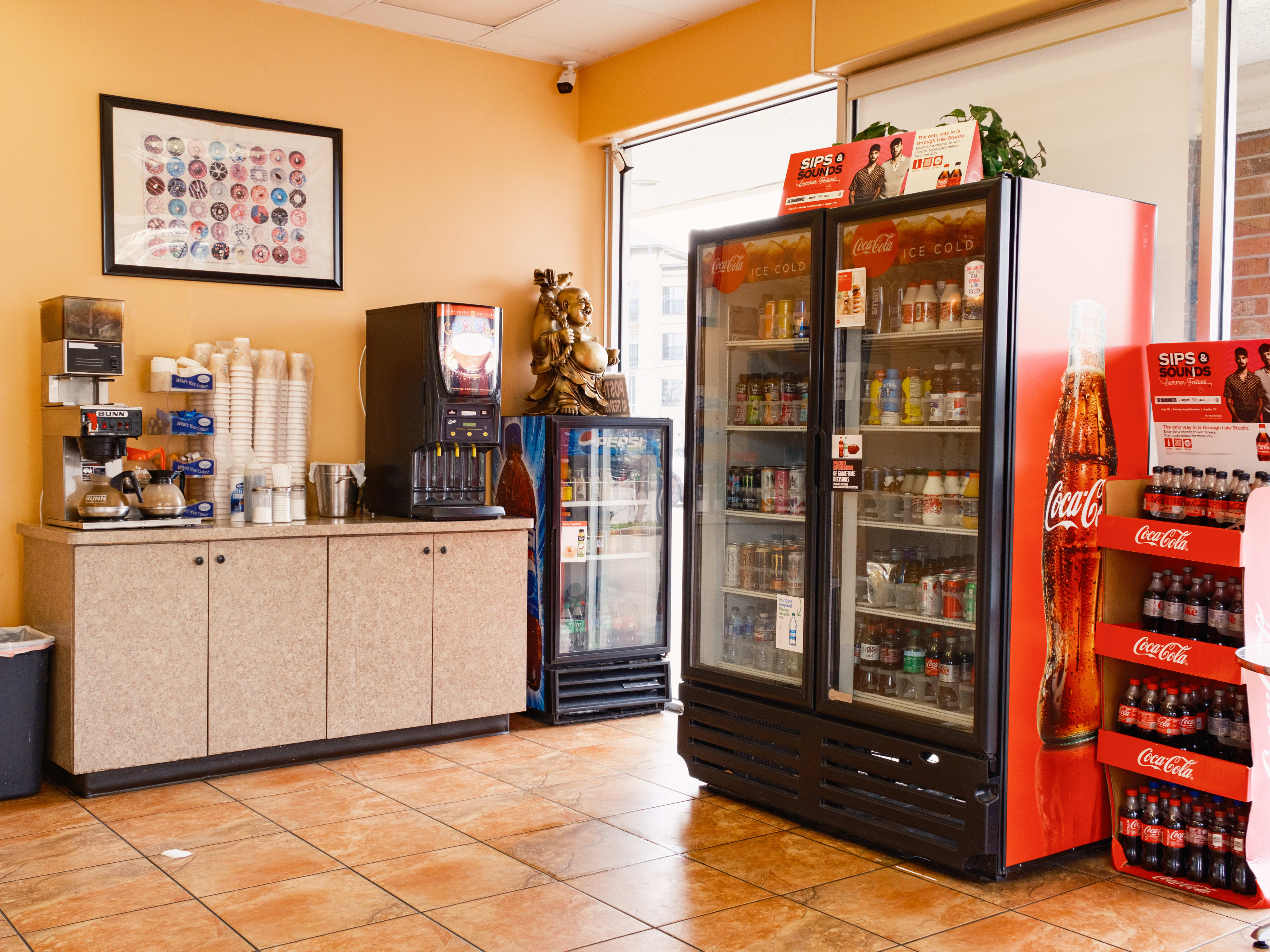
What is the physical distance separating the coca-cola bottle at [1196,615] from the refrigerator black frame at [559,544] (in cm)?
271

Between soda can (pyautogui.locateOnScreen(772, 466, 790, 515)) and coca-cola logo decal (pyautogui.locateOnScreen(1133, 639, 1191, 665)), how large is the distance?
132 centimetres

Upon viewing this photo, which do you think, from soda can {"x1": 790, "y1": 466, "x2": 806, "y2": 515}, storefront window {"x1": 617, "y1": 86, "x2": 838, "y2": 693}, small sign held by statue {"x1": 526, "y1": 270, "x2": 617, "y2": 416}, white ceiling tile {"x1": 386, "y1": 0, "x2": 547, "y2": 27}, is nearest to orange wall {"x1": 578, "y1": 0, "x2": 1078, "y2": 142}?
storefront window {"x1": 617, "y1": 86, "x2": 838, "y2": 693}

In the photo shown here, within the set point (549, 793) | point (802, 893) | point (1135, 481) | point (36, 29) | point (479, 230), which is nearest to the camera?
point (802, 893)

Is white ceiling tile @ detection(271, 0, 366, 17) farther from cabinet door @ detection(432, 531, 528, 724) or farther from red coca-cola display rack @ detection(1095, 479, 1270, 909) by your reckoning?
red coca-cola display rack @ detection(1095, 479, 1270, 909)

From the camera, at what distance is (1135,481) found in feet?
12.3

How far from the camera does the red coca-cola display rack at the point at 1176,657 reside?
10.0 feet

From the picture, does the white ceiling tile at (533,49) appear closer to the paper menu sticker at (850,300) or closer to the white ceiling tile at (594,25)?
the white ceiling tile at (594,25)

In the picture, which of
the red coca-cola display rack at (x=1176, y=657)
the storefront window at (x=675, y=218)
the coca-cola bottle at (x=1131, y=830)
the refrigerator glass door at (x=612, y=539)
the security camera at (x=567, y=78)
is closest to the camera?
the red coca-cola display rack at (x=1176, y=657)

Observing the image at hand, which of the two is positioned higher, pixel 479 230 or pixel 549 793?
pixel 479 230

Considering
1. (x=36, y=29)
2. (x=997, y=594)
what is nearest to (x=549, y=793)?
(x=997, y=594)

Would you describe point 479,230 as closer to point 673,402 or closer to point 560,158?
point 560,158

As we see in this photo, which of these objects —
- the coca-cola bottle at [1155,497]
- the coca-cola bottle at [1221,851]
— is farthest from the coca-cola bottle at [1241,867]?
the coca-cola bottle at [1155,497]

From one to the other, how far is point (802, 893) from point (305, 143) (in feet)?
13.1

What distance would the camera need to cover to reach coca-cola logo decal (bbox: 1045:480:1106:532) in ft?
11.8
